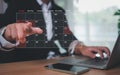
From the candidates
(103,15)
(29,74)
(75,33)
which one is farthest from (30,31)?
(103,15)

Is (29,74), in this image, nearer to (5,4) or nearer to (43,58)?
(43,58)

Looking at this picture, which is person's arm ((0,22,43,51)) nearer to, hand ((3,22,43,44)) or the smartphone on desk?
hand ((3,22,43,44))

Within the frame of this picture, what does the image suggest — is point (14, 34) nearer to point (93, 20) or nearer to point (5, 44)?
point (5, 44)

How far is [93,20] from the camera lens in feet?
5.11

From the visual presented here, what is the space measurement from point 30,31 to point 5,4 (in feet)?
0.77

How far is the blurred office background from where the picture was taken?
148cm

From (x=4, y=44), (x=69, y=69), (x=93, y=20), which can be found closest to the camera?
(x=69, y=69)

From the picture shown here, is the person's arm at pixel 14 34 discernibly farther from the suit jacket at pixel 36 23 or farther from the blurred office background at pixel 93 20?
the blurred office background at pixel 93 20

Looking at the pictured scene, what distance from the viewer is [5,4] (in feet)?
4.23

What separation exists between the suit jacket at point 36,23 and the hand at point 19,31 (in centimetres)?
3

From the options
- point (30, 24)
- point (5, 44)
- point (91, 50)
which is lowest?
point (91, 50)

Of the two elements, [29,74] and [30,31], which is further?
[30,31]

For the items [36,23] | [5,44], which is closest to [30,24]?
[36,23]

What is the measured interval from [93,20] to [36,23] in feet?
1.52
